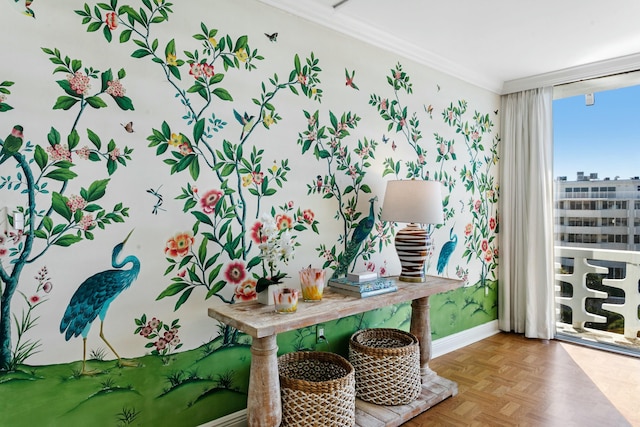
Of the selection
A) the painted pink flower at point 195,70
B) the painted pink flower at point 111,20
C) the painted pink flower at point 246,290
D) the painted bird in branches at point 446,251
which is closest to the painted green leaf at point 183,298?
the painted pink flower at point 246,290

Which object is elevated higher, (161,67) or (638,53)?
(638,53)

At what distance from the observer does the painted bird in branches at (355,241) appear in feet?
8.75

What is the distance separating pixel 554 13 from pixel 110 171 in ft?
9.01

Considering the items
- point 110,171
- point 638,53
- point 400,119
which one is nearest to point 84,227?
point 110,171

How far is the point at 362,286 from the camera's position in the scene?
2.29m

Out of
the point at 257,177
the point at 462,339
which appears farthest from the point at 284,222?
Result: the point at 462,339

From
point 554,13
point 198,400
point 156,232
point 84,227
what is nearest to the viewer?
point 84,227

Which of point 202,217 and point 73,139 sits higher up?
point 73,139

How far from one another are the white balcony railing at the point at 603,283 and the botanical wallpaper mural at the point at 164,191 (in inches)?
90.6

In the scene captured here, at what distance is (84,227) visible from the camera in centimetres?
172

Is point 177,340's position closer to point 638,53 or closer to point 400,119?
point 400,119

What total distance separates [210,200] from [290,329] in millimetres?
785

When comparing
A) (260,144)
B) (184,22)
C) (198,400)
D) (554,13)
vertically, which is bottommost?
(198,400)

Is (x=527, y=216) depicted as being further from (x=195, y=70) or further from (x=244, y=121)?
(x=195, y=70)
